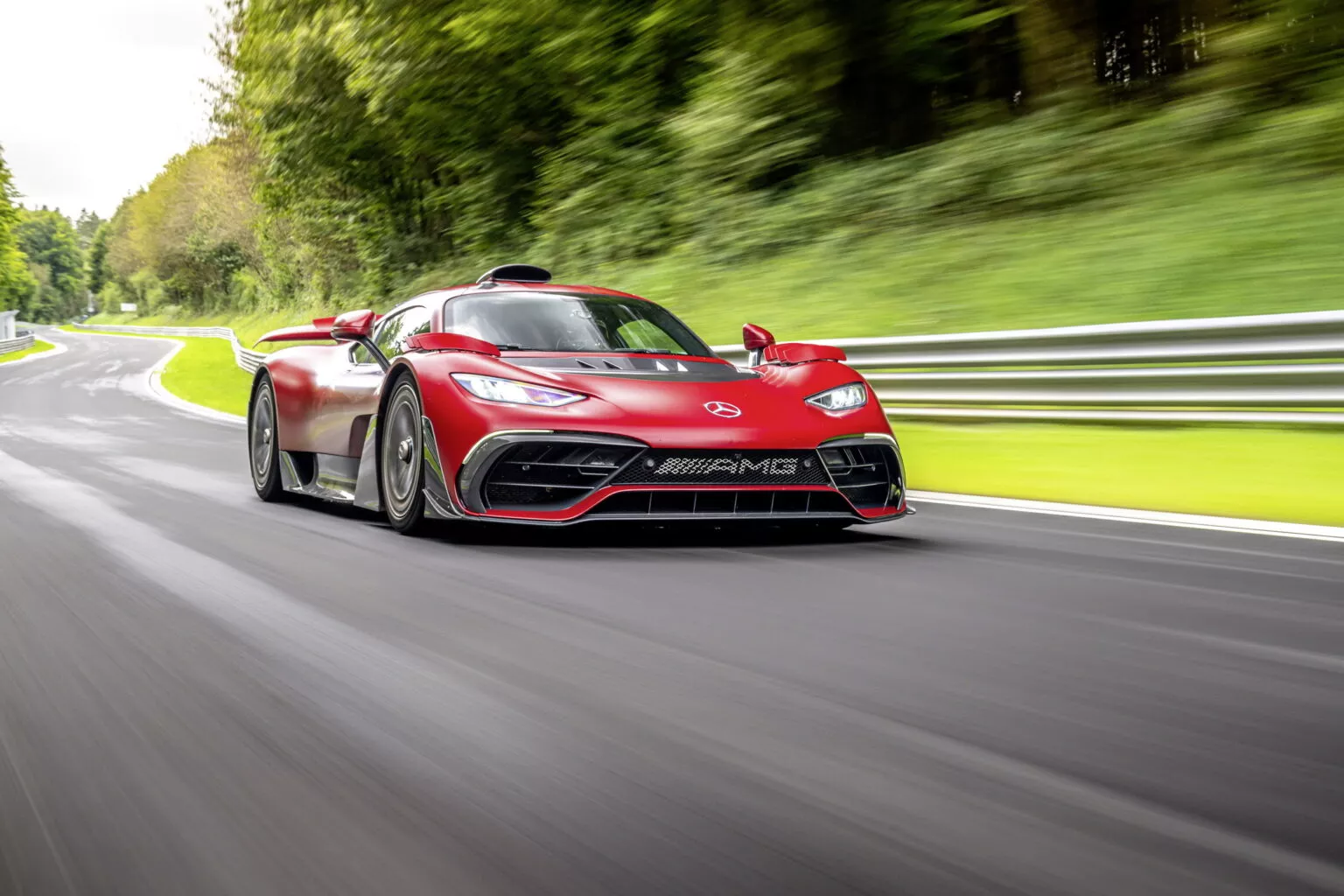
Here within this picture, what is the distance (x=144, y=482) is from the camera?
896cm

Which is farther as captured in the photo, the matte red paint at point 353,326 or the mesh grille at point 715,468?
the matte red paint at point 353,326

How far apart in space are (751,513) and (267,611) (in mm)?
1967

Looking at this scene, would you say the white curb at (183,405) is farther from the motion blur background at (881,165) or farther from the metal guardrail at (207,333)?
the metal guardrail at (207,333)

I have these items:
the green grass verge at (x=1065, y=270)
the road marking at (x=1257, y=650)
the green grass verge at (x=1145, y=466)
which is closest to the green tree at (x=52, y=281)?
the green grass verge at (x=1065, y=270)

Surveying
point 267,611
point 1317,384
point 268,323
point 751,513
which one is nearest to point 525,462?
point 751,513

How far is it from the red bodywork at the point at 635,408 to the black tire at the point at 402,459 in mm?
95

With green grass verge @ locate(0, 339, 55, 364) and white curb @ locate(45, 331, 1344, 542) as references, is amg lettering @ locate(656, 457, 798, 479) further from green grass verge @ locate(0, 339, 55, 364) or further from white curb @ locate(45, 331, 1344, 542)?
green grass verge @ locate(0, 339, 55, 364)

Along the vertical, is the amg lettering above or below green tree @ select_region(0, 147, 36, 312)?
below

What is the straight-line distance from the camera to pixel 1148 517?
21.7 feet

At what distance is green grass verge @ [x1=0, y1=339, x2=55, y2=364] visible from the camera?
51.9 metres

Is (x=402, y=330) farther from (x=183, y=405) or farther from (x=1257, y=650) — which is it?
(x=183, y=405)

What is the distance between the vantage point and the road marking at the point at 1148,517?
19.7ft

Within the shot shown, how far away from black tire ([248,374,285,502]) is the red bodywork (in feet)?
4.79

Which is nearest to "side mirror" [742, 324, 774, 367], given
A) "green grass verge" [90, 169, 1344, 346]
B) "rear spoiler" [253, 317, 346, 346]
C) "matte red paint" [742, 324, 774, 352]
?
"matte red paint" [742, 324, 774, 352]
